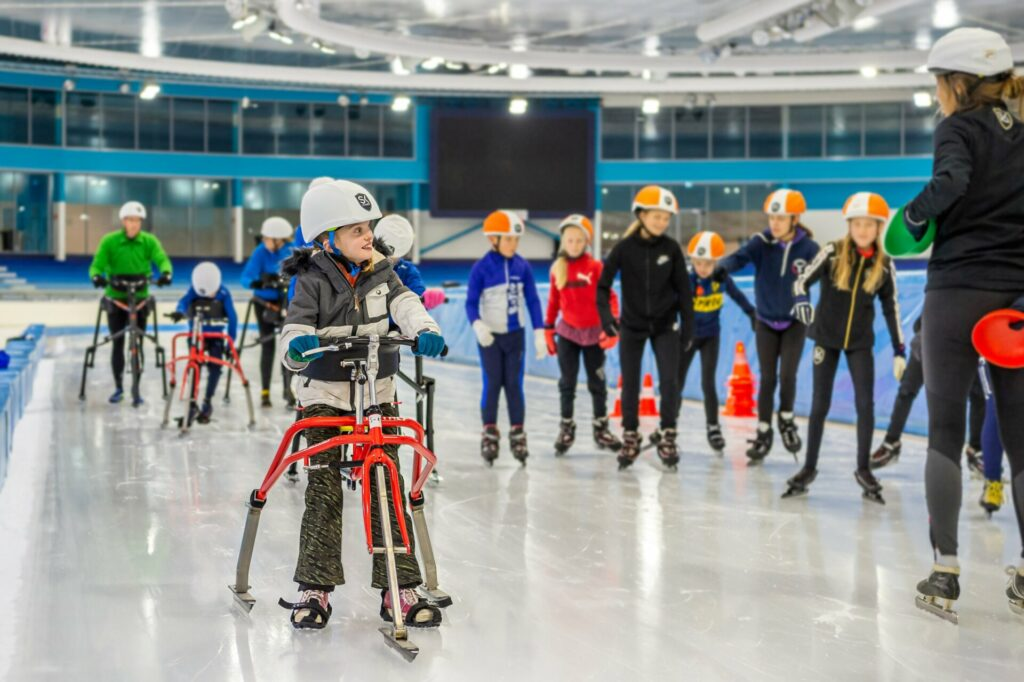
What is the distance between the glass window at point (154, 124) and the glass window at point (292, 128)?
2.83 m

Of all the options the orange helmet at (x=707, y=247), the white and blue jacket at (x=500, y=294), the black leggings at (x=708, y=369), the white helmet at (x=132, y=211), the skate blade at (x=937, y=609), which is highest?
the white helmet at (x=132, y=211)

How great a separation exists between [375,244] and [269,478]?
0.94 meters

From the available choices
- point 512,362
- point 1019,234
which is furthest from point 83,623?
point 512,362

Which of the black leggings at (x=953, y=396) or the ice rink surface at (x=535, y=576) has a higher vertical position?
the black leggings at (x=953, y=396)

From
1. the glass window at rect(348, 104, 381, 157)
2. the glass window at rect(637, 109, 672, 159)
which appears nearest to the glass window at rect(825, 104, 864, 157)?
the glass window at rect(637, 109, 672, 159)

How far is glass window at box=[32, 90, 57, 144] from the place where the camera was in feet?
98.1

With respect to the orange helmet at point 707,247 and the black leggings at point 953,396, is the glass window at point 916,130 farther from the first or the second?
the black leggings at point 953,396

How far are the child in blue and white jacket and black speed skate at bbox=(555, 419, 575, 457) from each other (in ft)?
1.66

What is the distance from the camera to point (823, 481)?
6.82m

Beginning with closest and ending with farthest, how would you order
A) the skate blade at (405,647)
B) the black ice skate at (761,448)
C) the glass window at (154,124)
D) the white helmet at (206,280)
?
the skate blade at (405,647) < the black ice skate at (761,448) < the white helmet at (206,280) < the glass window at (154,124)

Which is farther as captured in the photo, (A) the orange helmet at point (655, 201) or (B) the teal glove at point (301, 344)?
(A) the orange helmet at point (655, 201)

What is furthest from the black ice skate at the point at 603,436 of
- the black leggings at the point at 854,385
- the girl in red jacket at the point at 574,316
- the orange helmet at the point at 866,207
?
the orange helmet at the point at 866,207

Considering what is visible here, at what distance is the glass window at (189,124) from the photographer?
102 ft

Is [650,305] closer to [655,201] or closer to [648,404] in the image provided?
[655,201]
